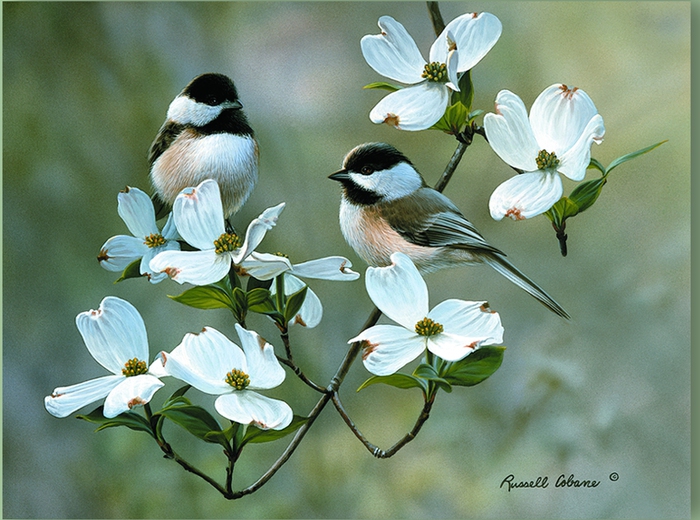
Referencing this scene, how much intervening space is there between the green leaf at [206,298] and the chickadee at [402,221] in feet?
0.61

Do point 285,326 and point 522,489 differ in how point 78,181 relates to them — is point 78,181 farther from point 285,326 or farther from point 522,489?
point 522,489

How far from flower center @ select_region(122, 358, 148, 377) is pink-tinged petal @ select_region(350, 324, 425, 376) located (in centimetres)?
29

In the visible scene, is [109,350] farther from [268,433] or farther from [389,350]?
[389,350]

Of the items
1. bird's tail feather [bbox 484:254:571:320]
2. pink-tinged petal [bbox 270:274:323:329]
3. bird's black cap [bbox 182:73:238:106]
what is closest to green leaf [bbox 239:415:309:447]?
pink-tinged petal [bbox 270:274:323:329]

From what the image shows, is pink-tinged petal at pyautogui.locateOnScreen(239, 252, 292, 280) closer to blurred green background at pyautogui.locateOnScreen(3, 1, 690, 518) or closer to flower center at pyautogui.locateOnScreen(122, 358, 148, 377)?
blurred green background at pyautogui.locateOnScreen(3, 1, 690, 518)

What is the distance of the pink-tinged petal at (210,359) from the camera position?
91 cm

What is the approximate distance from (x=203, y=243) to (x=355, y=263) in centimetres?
21

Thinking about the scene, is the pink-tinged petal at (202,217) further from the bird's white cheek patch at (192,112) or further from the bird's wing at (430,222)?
the bird's wing at (430,222)

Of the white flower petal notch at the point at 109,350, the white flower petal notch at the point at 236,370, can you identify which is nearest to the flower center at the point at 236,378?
the white flower petal notch at the point at 236,370

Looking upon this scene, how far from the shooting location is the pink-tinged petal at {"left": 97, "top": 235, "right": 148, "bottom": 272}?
3.26 feet

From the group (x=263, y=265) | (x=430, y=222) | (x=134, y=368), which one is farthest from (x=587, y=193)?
(x=134, y=368)

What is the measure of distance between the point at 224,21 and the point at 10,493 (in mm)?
739

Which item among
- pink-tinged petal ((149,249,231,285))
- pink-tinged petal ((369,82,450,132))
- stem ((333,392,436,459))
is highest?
pink-tinged petal ((369,82,450,132))

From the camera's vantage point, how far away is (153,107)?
101 cm
